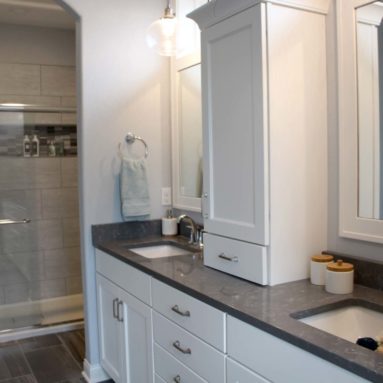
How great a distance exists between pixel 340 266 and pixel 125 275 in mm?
1115

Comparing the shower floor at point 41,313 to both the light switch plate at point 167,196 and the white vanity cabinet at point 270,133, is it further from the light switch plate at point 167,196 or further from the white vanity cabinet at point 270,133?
the white vanity cabinet at point 270,133

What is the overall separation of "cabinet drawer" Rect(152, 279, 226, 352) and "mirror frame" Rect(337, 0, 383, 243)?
614 mm

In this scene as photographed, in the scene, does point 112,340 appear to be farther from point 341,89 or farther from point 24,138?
point 24,138

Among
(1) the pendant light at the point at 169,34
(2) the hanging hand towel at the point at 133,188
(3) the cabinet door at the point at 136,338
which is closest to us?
(3) the cabinet door at the point at 136,338

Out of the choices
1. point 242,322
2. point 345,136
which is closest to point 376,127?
point 345,136

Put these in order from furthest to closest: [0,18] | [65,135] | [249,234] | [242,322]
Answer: [65,135] < [0,18] < [249,234] < [242,322]

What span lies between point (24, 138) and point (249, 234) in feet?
9.05

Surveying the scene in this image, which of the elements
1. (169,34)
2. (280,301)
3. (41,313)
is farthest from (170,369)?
(41,313)

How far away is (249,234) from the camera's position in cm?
182

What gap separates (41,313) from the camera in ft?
13.0

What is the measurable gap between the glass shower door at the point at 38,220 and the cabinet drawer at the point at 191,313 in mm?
2135

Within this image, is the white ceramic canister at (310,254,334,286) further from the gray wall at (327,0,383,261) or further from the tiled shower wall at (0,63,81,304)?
the tiled shower wall at (0,63,81,304)

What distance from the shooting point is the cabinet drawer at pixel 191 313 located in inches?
62.3

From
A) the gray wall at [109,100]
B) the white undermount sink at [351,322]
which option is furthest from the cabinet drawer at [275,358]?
the gray wall at [109,100]
